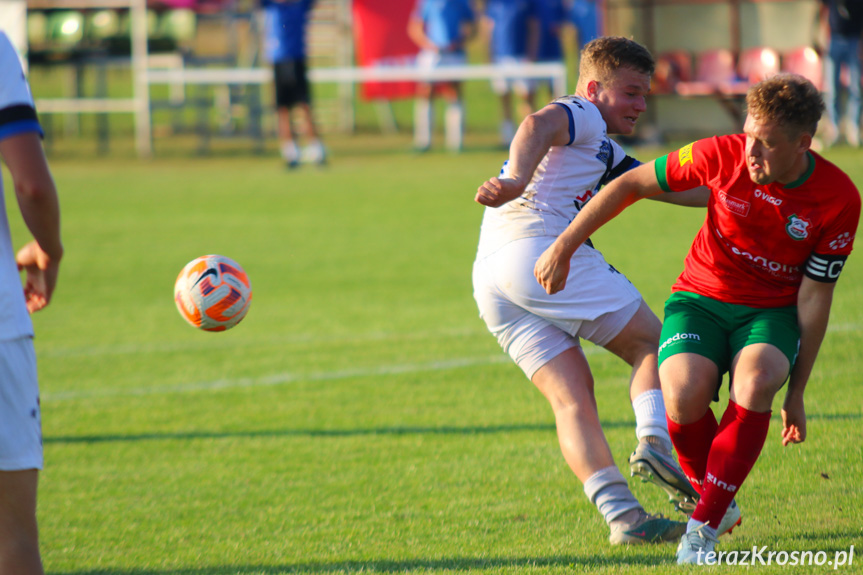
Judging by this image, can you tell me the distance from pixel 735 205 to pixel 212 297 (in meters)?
2.23

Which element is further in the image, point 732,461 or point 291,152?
point 291,152

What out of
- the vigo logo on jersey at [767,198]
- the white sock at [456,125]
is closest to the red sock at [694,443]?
the vigo logo on jersey at [767,198]

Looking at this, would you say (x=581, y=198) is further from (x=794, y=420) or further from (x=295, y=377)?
(x=295, y=377)

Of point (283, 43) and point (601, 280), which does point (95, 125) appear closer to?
point (283, 43)

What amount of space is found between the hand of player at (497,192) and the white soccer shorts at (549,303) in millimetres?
429

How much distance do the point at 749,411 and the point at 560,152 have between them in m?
1.18

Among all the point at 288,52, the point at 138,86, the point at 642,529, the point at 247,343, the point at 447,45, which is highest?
the point at 447,45

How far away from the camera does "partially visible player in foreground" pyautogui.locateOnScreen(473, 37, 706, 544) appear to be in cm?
358

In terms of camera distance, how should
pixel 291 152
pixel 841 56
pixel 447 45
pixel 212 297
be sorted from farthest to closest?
1. pixel 447 45
2. pixel 291 152
3. pixel 841 56
4. pixel 212 297

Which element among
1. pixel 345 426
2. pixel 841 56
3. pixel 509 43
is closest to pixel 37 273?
pixel 345 426

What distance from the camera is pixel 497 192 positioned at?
3.44 meters

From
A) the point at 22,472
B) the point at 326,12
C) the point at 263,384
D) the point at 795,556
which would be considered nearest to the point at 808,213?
the point at 795,556

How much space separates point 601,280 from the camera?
3.84m

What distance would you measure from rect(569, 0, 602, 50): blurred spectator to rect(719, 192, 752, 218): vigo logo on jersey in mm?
15901
